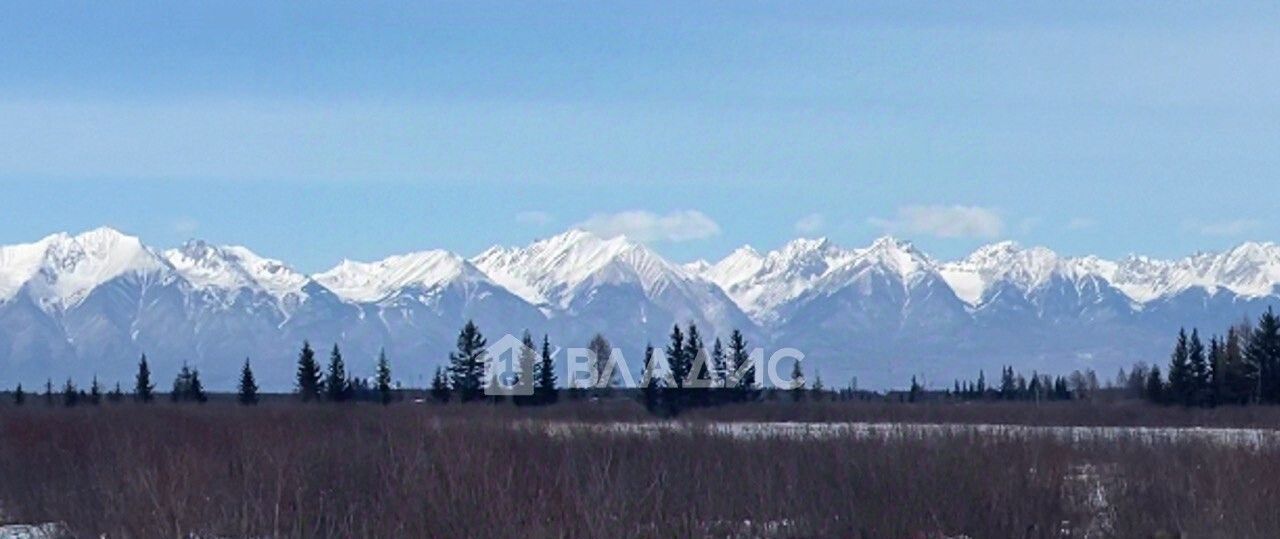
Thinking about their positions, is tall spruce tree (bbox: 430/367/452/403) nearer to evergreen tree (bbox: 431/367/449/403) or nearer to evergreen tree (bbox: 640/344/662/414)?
evergreen tree (bbox: 431/367/449/403)

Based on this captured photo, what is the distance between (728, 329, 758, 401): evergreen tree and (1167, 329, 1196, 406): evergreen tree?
1967 centimetres

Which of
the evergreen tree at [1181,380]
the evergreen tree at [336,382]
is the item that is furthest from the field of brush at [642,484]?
the evergreen tree at [336,382]

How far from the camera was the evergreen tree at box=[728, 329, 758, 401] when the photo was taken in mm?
93438

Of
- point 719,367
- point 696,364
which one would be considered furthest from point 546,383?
point 719,367

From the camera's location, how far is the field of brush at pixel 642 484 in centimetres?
1628

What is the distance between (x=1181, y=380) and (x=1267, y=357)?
3.89m

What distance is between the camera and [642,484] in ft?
67.0

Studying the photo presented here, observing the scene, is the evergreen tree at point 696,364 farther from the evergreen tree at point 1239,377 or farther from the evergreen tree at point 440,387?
the evergreen tree at point 1239,377

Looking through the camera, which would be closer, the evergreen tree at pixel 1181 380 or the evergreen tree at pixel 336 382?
the evergreen tree at pixel 1181 380

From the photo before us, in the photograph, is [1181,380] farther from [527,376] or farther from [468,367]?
[468,367]

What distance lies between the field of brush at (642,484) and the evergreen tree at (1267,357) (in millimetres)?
53274

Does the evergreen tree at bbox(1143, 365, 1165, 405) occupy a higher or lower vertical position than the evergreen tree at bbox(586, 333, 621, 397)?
lower

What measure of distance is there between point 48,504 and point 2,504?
4745 mm

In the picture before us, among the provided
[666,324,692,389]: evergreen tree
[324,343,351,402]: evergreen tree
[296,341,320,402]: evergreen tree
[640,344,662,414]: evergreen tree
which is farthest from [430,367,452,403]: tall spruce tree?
[666,324,692,389]: evergreen tree
